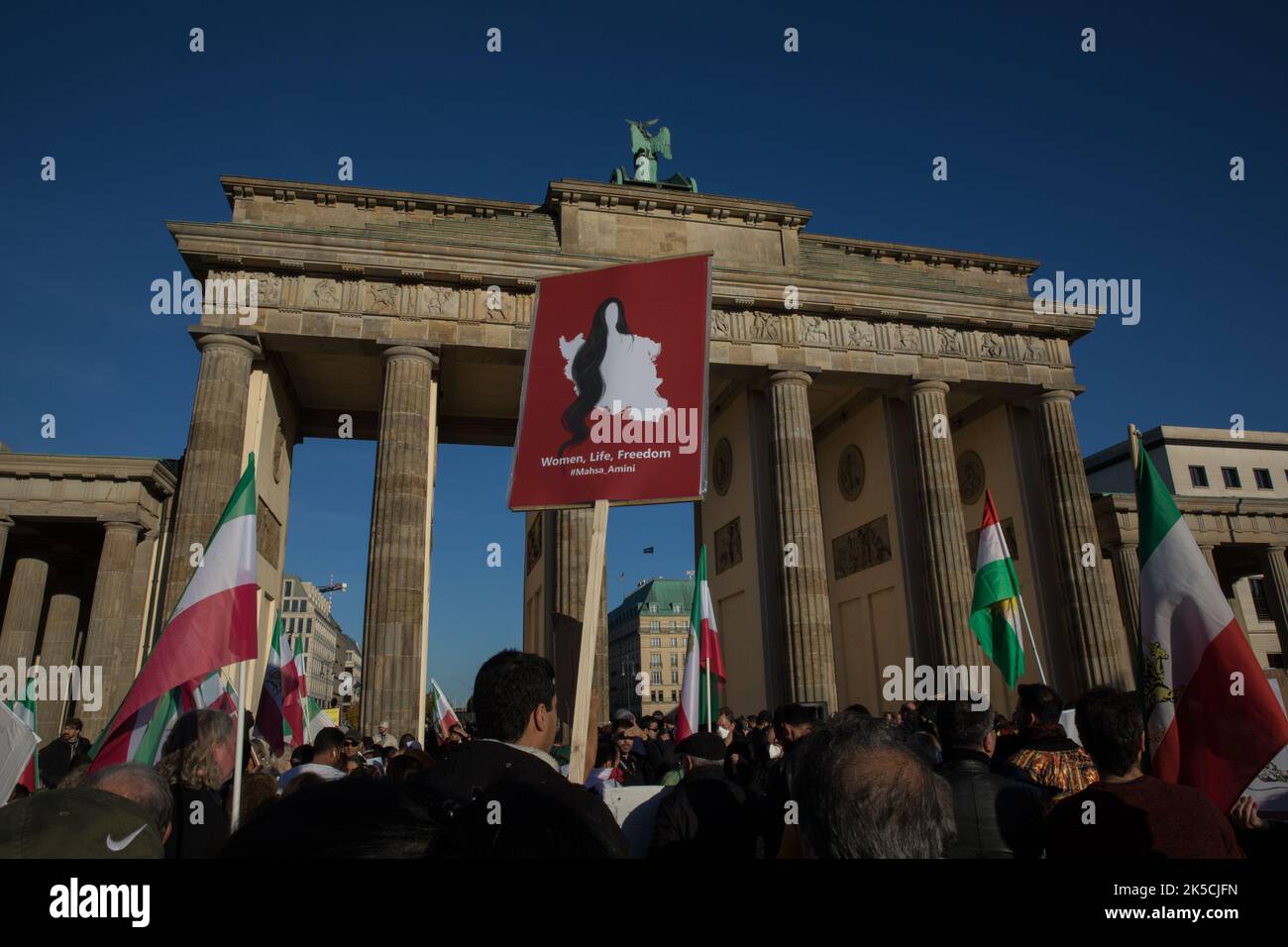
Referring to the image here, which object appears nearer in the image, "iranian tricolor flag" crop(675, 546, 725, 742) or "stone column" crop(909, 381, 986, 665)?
"iranian tricolor flag" crop(675, 546, 725, 742)

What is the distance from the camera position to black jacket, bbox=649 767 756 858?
11.9ft

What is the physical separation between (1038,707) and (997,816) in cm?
185

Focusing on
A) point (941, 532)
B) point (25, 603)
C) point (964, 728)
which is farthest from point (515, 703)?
point (25, 603)

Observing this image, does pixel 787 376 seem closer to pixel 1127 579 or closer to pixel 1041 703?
pixel 1127 579

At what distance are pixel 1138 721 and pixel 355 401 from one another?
24.7 meters

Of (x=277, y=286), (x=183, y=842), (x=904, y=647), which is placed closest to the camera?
(x=183, y=842)

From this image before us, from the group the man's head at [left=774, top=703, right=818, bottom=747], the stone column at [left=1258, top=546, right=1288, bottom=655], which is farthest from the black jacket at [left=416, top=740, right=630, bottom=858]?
the stone column at [left=1258, top=546, right=1288, bottom=655]

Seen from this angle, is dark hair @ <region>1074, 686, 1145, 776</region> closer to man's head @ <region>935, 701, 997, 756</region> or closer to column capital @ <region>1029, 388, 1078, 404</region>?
man's head @ <region>935, 701, 997, 756</region>

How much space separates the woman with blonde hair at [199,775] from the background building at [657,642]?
8612 centimetres

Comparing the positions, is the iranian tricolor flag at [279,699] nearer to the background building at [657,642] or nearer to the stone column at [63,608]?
the stone column at [63,608]

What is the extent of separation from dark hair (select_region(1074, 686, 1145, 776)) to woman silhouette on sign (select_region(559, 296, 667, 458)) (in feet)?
10.5
